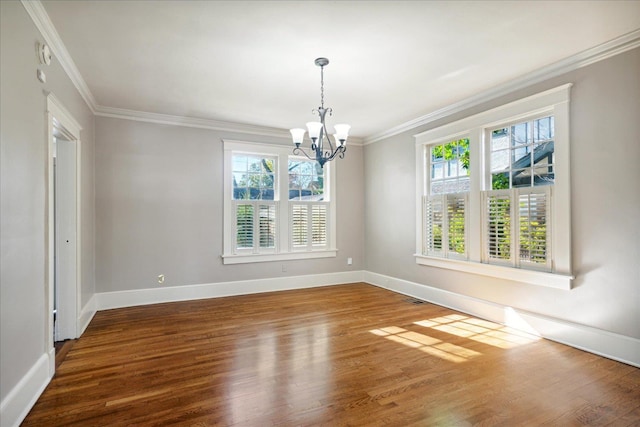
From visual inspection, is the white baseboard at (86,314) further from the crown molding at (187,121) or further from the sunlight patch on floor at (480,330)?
the sunlight patch on floor at (480,330)

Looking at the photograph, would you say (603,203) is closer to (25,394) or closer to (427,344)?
(427,344)

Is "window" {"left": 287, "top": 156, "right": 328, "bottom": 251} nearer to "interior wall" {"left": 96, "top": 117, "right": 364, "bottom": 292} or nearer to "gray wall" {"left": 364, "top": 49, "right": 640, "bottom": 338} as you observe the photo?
"interior wall" {"left": 96, "top": 117, "right": 364, "bottom": 292}

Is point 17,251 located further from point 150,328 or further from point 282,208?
point 282,208

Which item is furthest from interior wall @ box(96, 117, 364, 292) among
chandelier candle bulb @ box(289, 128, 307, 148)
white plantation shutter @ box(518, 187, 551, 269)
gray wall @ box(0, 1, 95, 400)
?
white plantation shutter @ box(518, 187, 551, 269)

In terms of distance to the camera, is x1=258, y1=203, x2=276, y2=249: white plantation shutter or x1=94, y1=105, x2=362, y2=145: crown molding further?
x1=258, y1=203, x2=276, y2=249: white plantation shutter

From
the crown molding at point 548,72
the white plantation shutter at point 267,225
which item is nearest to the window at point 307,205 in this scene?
the white plantation shutter at point 267,225

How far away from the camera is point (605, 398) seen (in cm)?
227

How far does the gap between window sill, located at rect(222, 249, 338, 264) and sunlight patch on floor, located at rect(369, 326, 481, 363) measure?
7.77 ft

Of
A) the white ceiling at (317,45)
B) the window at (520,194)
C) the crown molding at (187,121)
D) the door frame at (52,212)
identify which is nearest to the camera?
the white ceiling at (317,45)

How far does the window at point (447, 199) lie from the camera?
4348 mm

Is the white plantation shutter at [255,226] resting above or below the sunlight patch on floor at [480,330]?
above

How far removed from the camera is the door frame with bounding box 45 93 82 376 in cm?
258

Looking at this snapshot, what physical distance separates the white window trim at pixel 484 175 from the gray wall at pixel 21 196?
4.30 m

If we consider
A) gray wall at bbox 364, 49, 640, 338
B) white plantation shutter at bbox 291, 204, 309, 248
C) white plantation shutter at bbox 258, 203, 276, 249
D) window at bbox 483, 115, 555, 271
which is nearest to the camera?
gray wall at bbox 364, 49, 640, 338
